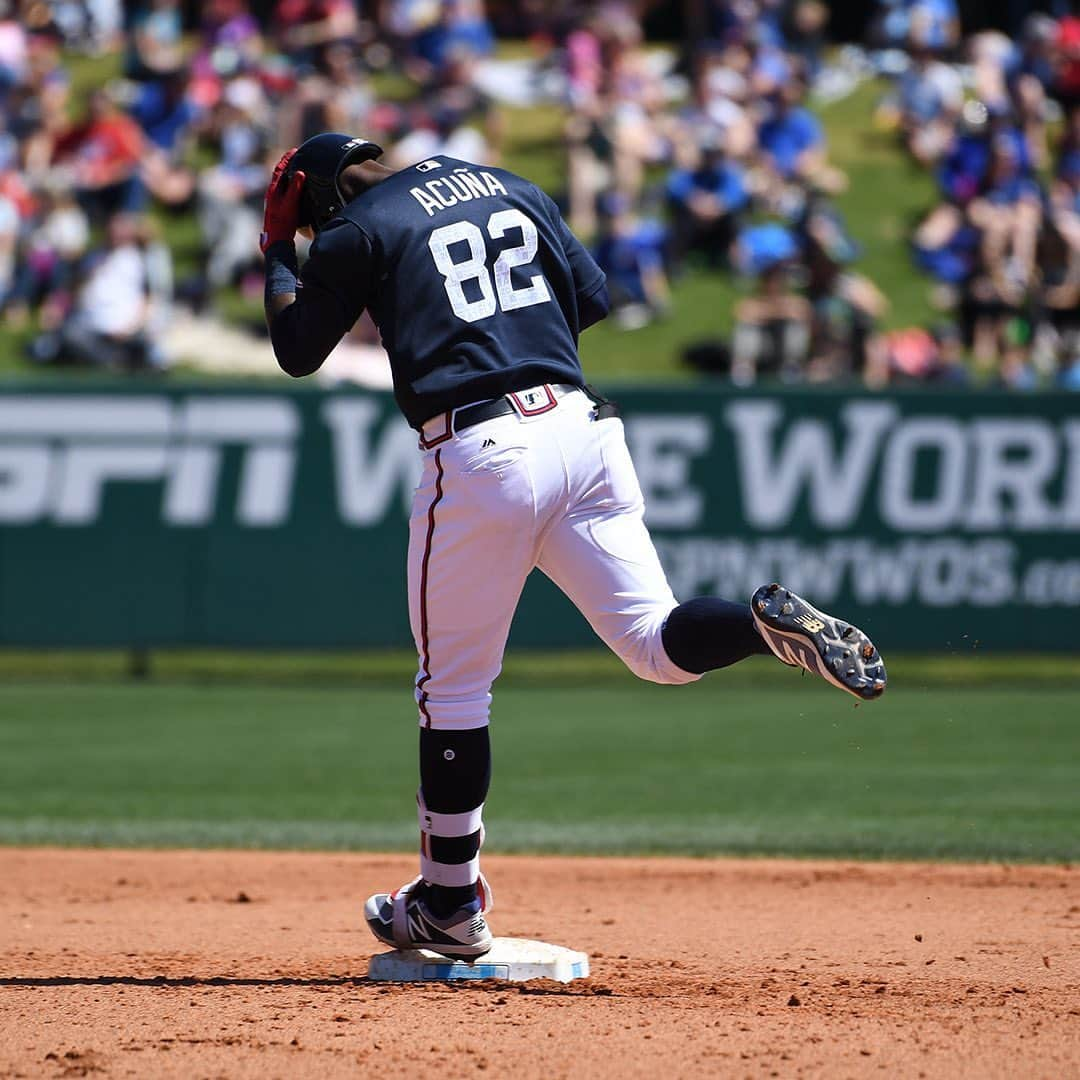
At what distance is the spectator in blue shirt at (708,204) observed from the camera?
16.5m

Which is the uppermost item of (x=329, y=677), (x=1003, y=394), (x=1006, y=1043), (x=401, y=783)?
(x=1006, y=1043)

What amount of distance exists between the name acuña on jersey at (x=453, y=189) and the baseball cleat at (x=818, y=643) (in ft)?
4.00

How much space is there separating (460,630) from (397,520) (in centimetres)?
795

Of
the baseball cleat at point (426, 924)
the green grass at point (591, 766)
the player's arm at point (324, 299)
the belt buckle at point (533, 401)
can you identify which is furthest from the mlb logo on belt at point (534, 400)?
the green grass at point (591, 766)

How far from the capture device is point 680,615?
173 inches

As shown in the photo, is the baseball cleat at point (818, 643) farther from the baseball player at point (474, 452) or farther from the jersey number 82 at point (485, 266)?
the jersey number 82 at point (485, 266)

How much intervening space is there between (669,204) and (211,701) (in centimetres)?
748

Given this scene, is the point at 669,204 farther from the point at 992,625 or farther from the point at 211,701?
the point at 211,701

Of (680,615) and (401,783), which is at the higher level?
(680,615)

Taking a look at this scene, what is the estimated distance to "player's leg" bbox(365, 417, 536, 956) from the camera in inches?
170

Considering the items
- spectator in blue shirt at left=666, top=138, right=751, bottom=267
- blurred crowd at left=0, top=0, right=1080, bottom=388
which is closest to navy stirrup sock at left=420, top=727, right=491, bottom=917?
blurred crowd at left=0, top=0, right=1080, bottom=388

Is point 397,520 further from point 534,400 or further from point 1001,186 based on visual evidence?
point 534,400

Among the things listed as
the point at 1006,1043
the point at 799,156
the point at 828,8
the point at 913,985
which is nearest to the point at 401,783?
the point at 913,985

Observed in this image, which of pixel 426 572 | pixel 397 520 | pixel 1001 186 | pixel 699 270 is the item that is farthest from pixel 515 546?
pixel 1001 186
